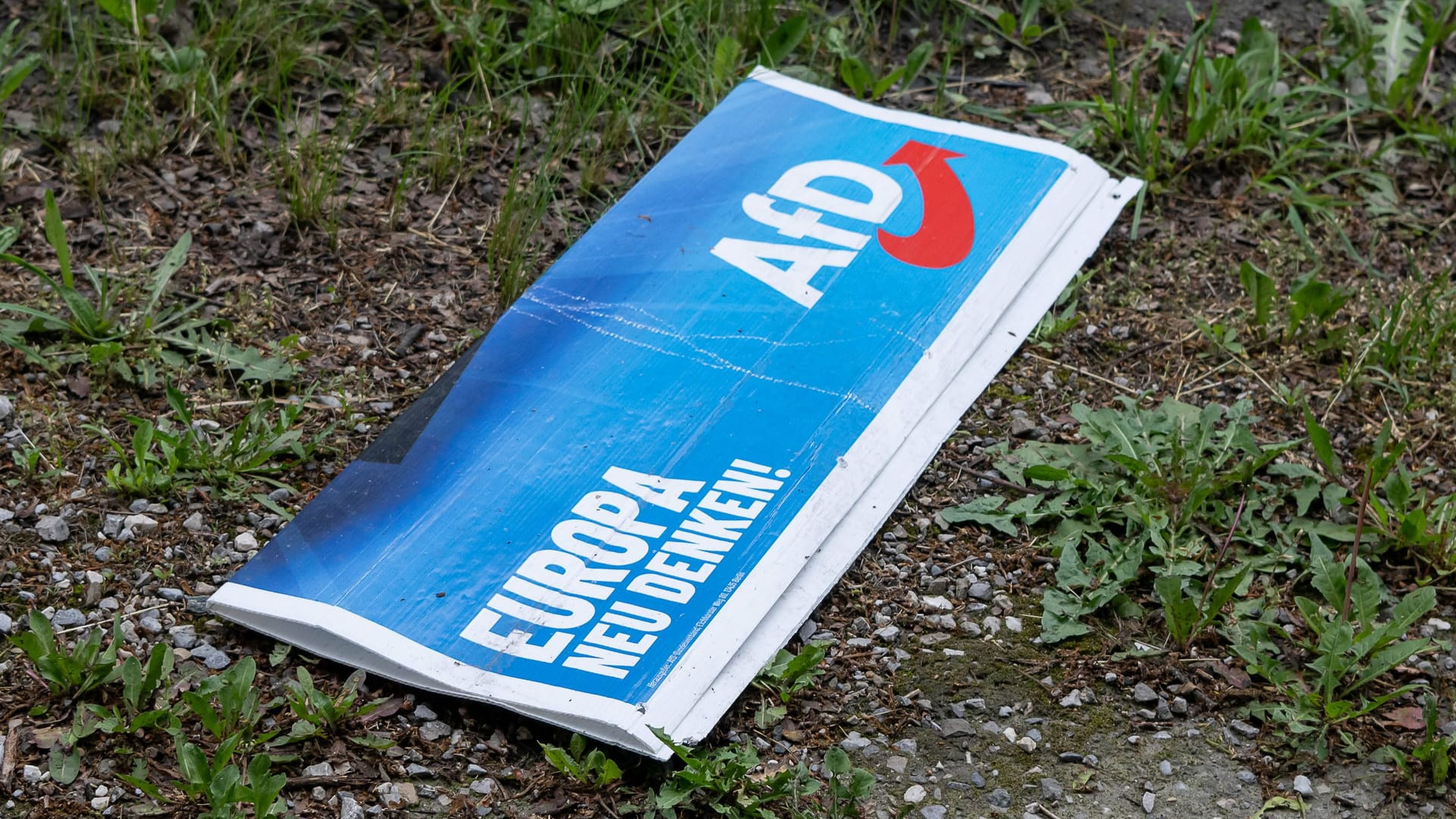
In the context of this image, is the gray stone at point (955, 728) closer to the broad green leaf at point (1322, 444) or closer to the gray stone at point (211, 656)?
the broad green leaf at point (1322, 444)

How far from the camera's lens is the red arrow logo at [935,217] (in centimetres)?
244

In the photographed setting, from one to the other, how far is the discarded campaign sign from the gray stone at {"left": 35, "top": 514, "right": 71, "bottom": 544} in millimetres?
277

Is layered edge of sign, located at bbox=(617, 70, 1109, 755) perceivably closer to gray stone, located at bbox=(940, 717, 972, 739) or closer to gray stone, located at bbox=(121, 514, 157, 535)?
gray stone, located at bbox=(940, 717, 972, 739)

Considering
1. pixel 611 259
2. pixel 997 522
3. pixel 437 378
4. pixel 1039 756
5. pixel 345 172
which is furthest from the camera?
pixel 345 172

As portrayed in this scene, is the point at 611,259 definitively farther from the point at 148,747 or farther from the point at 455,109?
the point at 148,747

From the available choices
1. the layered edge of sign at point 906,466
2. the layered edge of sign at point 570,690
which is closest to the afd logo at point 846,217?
the layered edge of sign at point 906,466

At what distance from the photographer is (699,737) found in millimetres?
1734

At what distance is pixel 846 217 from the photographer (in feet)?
8.15

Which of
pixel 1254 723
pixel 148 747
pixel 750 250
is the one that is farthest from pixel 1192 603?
pixel 148 747

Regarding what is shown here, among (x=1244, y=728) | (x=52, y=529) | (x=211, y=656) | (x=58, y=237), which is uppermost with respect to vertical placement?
(x=58, y=237)

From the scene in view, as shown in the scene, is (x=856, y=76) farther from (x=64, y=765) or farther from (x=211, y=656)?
(x=64, y=765)

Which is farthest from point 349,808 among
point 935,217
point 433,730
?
point 935,217

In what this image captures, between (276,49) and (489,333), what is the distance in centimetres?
89

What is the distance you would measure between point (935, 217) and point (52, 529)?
157 cm
